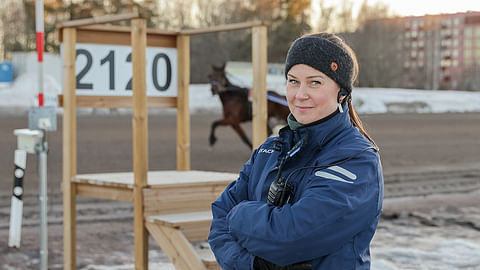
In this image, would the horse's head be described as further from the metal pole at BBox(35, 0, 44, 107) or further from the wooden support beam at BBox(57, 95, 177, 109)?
the metal pole at BBox(35, 0, 44, 107)

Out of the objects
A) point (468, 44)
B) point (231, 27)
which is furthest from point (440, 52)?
point (231, 27)

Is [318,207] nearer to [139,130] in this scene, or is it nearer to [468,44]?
[139,130]

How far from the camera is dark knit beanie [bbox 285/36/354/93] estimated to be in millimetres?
2012

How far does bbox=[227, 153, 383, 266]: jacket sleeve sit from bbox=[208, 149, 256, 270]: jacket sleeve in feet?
0.34

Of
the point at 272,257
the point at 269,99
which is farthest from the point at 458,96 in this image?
the point at 272,257

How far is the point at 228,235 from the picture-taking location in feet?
7.14

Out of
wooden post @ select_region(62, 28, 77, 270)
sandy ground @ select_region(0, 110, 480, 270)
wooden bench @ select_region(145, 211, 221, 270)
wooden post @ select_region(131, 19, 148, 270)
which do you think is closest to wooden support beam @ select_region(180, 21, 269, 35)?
wooden post @ select_region(131, 19, 148, 270)

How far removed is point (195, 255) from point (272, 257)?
2037 mm

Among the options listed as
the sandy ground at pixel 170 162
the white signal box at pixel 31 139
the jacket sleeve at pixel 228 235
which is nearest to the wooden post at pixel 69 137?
the white signal box at pixel 31 139

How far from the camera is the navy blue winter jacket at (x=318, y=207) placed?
1.85 meters

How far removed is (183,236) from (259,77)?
130 cm

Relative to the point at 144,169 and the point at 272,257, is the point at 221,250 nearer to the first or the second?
the point at 272,257

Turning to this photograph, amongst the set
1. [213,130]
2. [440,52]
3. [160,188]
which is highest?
[440,52]

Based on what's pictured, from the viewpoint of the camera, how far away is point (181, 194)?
14.7ft
